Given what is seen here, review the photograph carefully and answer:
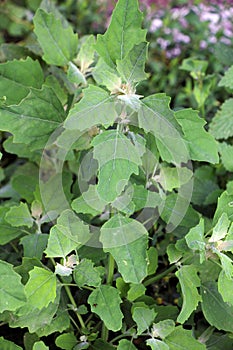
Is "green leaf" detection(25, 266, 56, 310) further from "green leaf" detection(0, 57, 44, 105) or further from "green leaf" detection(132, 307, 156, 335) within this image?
"green leaf" detection(0, 57, 44, 105)

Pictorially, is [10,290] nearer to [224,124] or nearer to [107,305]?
[107,305]

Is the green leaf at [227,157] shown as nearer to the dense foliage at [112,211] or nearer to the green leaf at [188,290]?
the dense foliage at [112,211]

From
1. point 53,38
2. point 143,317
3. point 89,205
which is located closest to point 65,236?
point 89,205

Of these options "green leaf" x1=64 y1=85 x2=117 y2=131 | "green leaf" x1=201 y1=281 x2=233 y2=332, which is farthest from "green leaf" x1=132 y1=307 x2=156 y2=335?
Result: "green leaf" x1=64 y1=85 x2=117 y2=131

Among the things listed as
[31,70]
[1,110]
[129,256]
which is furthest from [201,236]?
[31,70]

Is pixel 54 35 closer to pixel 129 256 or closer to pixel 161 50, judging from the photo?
pixel 129 256
